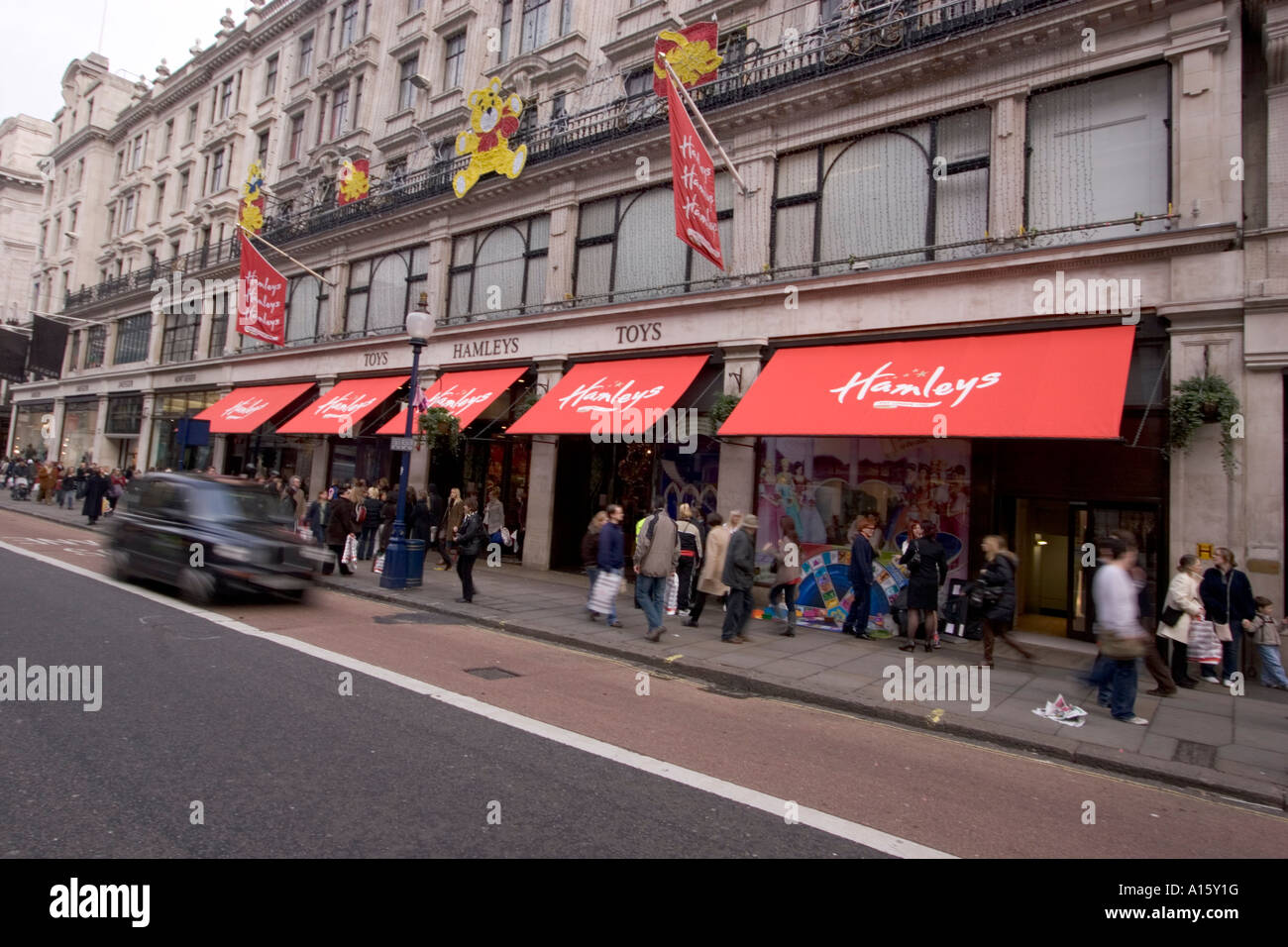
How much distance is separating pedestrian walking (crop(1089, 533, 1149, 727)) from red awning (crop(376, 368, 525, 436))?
1282cm

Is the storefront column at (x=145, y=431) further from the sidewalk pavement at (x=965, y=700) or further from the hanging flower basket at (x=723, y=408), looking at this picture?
the hanging flower basket at (x=723, y=408)

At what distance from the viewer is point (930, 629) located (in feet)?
33.6

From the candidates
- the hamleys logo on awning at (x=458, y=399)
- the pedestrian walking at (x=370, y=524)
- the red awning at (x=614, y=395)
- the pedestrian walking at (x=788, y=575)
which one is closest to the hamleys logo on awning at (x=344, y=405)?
the hamleys logo on awning at (x=458, y=399)

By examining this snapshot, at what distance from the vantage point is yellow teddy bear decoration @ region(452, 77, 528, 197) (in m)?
18.4

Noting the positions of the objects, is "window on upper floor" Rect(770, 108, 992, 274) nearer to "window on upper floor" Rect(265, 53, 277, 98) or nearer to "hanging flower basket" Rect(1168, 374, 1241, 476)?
"hanging flower basket" Rect(1168, 374, 1241, 476)

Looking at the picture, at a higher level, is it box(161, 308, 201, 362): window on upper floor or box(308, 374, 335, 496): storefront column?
box(161, 308, 201, 362): window on upper floor

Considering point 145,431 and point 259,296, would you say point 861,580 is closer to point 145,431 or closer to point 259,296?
point 259,296

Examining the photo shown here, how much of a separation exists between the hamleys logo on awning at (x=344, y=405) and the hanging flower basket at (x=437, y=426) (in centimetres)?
526

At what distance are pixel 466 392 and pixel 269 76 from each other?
22.8 meters

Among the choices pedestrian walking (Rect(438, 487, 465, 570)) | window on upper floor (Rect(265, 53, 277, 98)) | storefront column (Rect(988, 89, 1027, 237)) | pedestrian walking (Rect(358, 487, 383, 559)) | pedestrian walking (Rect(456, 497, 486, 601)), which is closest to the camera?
storefront column (Rect(988, 89, 1027, 237))

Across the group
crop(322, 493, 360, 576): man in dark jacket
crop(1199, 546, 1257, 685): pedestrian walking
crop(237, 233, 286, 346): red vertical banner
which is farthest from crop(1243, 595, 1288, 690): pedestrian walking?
crop(237, 233, 286, 346): red vertical banner

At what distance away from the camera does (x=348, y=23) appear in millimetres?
26828

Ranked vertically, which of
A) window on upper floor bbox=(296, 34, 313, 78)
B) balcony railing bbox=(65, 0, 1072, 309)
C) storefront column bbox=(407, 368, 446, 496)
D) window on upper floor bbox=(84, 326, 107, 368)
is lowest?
storefront column bbox=(407, 368, 446, 496)

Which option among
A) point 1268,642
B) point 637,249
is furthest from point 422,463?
point 1268,642
